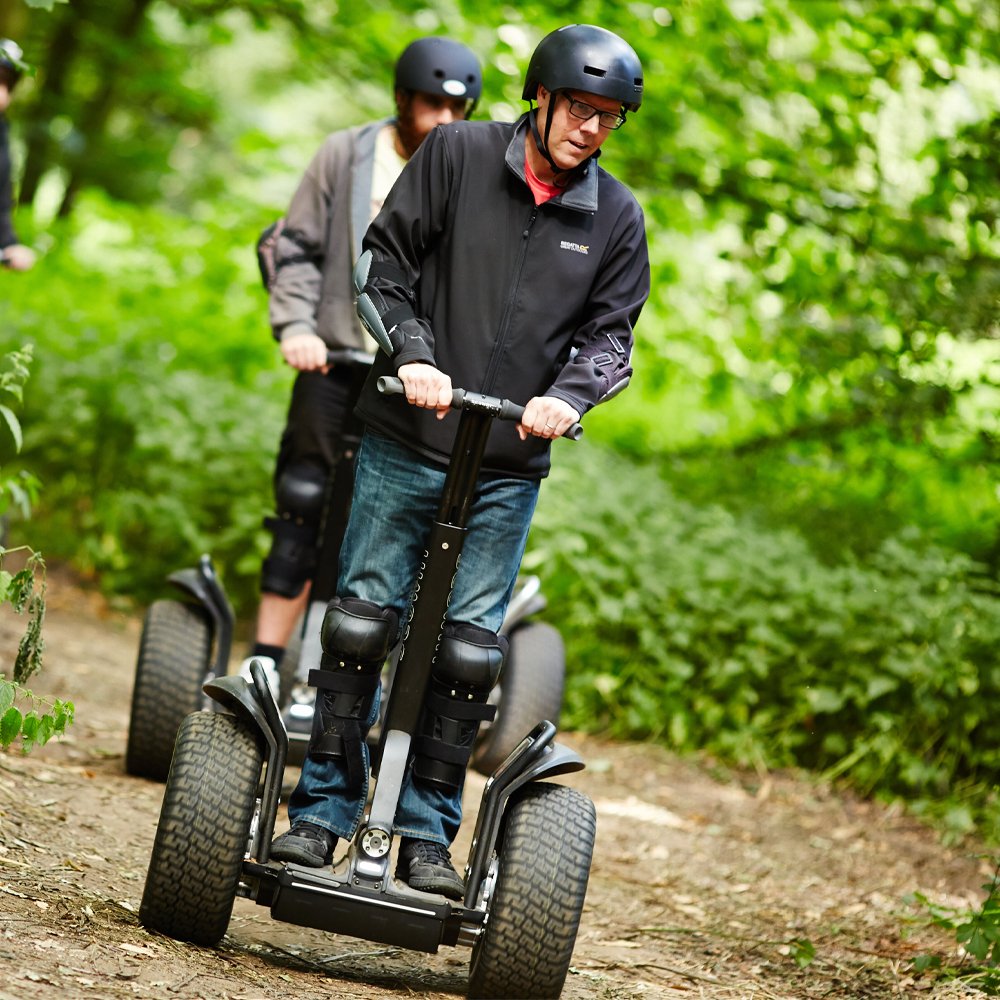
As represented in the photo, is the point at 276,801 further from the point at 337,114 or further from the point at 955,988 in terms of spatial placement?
the point at 337,114

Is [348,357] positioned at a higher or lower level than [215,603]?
higher

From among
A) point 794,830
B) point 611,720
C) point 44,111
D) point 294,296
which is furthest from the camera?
point 44,111

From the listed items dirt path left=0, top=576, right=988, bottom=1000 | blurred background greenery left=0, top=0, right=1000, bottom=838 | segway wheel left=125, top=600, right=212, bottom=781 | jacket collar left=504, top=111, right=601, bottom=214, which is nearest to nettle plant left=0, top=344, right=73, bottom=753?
dirt path left=0, top=576, right=988, bottom=1000

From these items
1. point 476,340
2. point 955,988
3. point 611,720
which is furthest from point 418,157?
point 611,720

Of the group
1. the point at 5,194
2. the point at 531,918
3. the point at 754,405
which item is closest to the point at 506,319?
the point at 531,918

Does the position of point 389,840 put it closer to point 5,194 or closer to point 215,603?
point 215,603

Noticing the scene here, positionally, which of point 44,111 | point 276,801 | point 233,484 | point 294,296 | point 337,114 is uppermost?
point 337,114

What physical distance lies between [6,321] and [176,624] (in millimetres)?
3825

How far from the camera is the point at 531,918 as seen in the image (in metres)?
2.70

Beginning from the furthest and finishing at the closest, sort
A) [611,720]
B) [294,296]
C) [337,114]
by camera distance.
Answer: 1. [337,114]
2. [611,720]
3. [294,296]

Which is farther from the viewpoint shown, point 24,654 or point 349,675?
point 24,654

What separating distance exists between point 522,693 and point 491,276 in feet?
7.19

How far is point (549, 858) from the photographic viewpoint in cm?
273

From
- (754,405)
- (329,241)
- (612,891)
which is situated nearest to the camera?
(612,891)
